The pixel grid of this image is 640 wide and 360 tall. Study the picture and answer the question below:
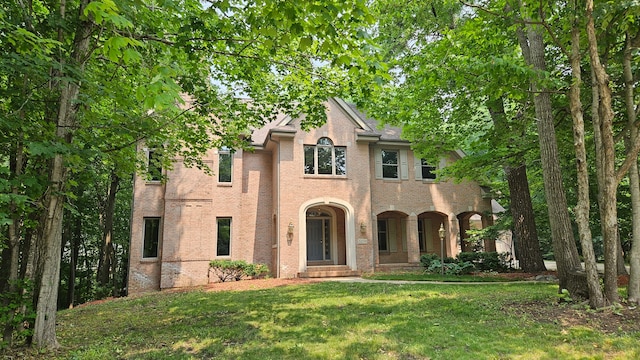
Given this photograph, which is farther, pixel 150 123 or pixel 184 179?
pixel 184 179

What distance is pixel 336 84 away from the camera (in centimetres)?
757

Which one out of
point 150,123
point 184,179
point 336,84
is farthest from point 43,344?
point 184,179

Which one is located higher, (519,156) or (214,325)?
(519,156)

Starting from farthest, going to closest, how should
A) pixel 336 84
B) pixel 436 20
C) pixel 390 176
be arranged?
1. pixel 390 176
2. pixel 436 20
3. pixel 336 84

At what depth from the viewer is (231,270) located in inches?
614

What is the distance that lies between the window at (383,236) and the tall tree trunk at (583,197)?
510 inches

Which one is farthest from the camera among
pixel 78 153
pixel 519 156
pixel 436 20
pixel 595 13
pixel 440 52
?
pixel 436 20

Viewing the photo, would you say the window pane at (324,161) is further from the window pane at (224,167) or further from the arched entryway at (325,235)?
the window pane at (224,167)

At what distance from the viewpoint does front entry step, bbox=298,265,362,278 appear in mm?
15336

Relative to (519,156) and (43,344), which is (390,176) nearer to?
(519,156)

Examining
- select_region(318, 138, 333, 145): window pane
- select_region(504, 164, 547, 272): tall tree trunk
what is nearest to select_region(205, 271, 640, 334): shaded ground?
select_region(504, 164, 547, 272): tall tree trunk

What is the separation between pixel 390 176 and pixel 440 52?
1039 centimetres

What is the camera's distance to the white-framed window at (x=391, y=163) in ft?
60.1

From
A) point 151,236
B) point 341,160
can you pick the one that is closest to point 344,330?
point 341,160
